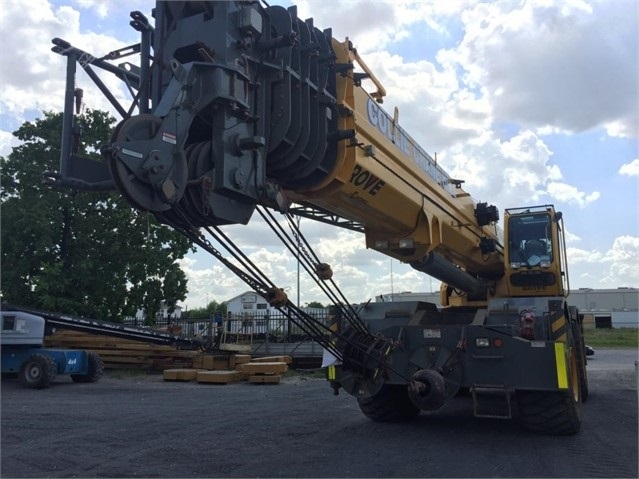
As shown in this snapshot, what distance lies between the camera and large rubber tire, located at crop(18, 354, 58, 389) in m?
14.2

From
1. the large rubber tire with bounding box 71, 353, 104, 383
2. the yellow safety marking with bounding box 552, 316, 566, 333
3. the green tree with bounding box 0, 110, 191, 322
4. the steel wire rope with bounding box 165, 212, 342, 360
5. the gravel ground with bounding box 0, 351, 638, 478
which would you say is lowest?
the gravel ground with bounding box 0, 351, 638, 478

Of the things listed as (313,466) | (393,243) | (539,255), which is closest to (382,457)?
(313,466)

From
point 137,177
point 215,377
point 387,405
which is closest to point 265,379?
point 215,377

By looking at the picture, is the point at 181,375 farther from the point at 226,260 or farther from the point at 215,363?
the point at 226,260

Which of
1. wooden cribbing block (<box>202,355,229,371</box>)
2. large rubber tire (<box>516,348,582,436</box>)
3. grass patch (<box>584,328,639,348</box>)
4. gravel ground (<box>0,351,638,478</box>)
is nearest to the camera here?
gravel ground (<box>0,351,638,478</box>)

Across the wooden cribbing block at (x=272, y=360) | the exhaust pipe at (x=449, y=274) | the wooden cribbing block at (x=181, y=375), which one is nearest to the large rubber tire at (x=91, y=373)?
the wooden cribbing block at (x=181, y=375)

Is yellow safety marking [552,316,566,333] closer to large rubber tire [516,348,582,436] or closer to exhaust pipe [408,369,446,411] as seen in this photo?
large rubber tire [516,348,582,436]

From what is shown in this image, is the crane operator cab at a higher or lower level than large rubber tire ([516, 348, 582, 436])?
higher

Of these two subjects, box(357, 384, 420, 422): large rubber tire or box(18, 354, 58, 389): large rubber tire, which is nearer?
box(357, 384, 420, 422): large rubber tire

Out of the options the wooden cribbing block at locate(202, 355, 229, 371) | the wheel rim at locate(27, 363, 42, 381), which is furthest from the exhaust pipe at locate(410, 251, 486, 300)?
the wheel rim at locate(27, 363, 42, 381)

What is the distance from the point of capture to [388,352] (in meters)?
7.73

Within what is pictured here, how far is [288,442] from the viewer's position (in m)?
7.12

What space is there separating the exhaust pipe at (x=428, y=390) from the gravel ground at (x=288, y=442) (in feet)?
1.70

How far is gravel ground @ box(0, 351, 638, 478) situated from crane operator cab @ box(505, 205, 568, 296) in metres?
2.22
